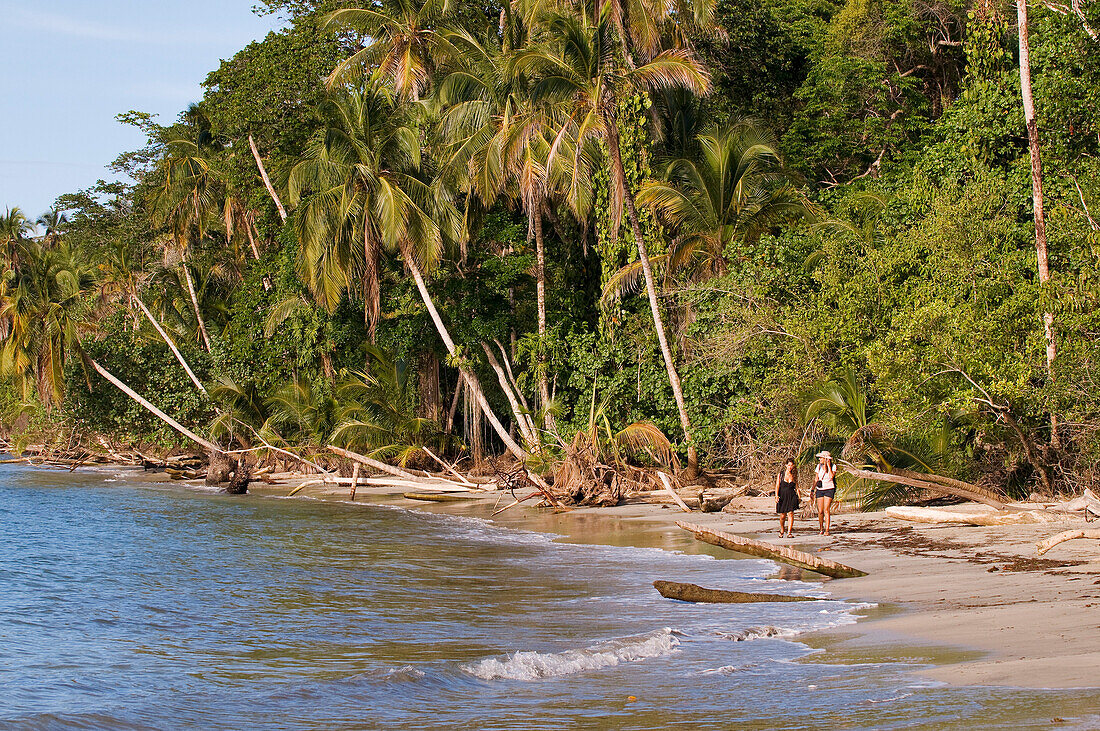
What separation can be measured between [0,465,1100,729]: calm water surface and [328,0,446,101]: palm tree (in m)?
14.8

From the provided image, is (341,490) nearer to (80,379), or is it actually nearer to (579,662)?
(80,379)

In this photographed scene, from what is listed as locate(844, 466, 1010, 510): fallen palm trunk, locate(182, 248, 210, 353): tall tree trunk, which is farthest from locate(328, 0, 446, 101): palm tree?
locate(844, 466, 1010, 510): fallen palm trunk

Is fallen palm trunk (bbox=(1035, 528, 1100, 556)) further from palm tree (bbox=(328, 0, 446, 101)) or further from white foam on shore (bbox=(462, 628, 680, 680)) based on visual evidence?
palm tree (bbox=(328, 0, 446, 101))

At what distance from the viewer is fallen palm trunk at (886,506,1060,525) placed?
1277 centimetres

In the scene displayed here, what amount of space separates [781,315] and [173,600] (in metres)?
12.5

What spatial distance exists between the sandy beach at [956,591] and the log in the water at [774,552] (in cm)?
13

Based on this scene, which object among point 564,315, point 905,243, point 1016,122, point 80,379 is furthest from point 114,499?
point 1016,122

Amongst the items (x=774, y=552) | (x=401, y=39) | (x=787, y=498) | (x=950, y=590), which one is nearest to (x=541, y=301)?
(x=401, y=39)

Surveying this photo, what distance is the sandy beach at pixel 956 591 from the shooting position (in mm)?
6742

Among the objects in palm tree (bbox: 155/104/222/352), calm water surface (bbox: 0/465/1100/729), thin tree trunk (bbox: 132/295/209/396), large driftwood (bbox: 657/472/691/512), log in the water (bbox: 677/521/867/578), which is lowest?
calm water surface (bbox: 0/465/1100/729)

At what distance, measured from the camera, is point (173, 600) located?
39.8 feet

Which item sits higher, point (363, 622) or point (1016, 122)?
point (1016, 122)

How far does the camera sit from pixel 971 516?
13.4 metres

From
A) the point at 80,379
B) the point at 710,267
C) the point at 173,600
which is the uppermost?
the point at 710,267
